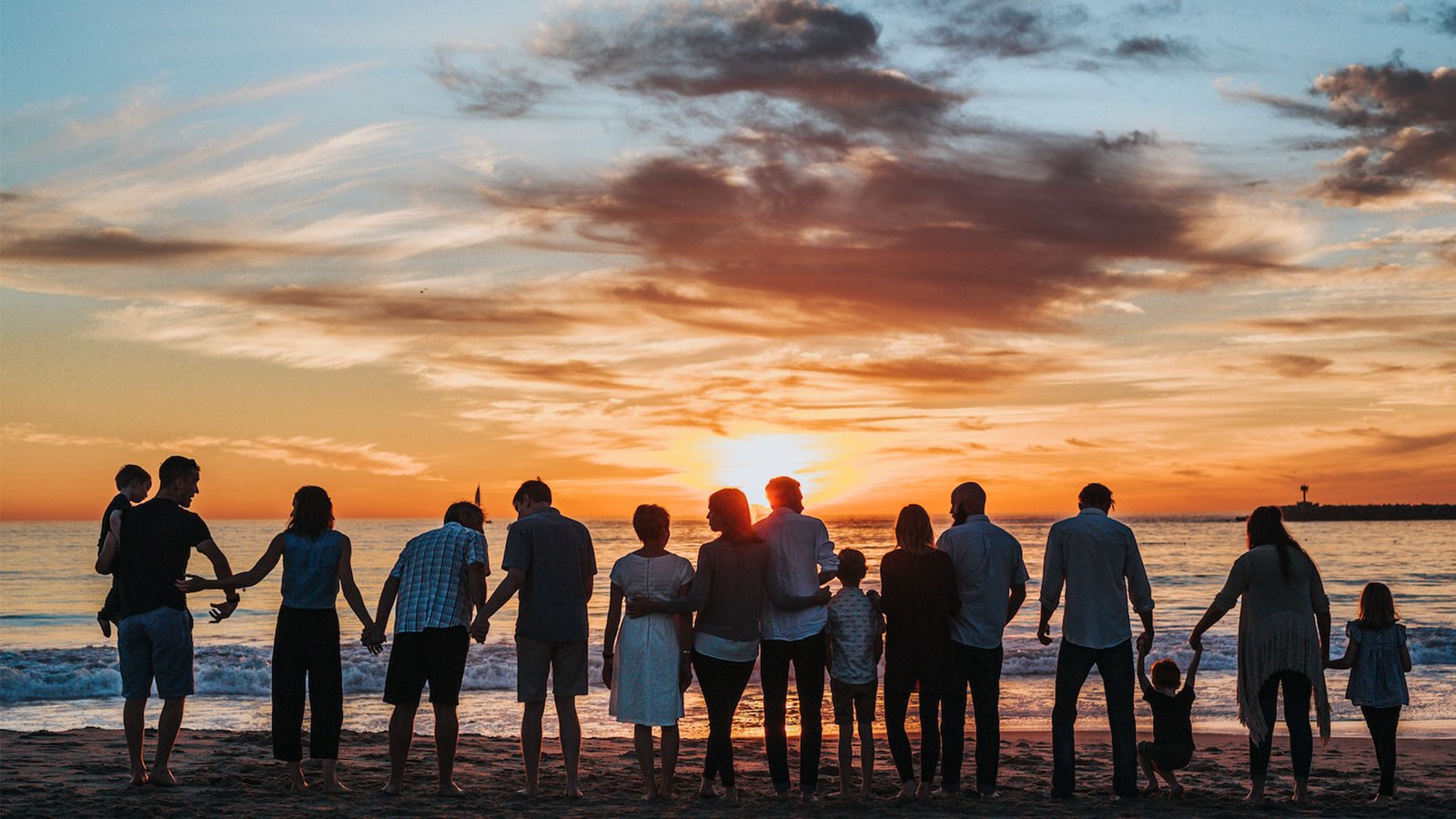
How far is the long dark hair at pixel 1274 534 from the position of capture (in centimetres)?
699

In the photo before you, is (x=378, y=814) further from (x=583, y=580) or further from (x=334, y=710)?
(x=583, y=580)

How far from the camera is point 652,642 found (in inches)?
270

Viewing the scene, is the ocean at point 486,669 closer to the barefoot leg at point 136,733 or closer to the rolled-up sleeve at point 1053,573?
the barefoot leg at point 136,733

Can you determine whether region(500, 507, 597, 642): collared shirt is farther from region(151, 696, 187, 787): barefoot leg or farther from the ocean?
the ocean

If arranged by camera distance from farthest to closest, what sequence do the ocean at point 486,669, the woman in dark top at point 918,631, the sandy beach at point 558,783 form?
1. the ocean at point 486,669
2. the woman in dark top at point 918,631
3. the sandy beach at point 558,783

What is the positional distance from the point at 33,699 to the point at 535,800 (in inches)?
397

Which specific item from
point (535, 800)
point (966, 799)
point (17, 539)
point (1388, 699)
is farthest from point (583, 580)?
point (17, 539)

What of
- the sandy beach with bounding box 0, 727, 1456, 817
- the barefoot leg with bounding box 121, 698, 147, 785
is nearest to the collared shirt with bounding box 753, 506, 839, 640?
the sandy beach with bounding box 0, 727, 1456, 817

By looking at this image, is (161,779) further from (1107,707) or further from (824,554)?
(1107,707)

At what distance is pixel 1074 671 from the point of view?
7.02 m

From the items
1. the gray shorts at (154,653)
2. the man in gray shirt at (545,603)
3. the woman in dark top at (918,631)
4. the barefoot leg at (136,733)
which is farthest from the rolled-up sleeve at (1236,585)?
the barefoot leg at (136,733)

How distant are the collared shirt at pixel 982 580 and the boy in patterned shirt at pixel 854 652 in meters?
0.51

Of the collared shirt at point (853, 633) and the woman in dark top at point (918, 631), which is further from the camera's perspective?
the collared shirt at point (853, 633)

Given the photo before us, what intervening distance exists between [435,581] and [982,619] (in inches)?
132
